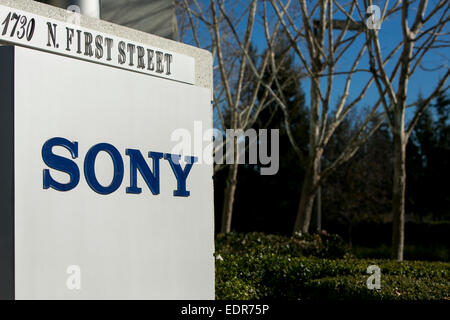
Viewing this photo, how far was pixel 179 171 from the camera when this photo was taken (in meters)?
4.03

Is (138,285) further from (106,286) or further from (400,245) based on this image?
(400,245)

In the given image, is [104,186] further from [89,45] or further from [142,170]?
[89,45]

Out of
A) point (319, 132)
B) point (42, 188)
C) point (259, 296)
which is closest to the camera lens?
point (42, 188)

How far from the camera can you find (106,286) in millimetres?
3551

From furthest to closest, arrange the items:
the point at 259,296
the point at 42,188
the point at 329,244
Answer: the point at 329,244 < the point at 259,296 < the point at 42,188

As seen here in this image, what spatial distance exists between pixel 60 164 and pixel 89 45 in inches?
32.3

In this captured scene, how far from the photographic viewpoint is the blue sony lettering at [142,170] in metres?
3.73

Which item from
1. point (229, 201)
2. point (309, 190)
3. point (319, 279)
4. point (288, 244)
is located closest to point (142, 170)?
point (319, 279)

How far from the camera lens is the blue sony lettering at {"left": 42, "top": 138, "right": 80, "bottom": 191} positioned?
329cm

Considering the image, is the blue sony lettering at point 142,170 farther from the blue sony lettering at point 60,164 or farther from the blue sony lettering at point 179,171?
the blue sony lettering at point 60,164

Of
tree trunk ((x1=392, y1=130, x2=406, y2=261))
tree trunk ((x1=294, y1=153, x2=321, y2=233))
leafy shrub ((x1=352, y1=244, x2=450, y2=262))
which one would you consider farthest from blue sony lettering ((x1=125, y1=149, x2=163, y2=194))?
leafy shrub ((x1=352, y1=244, x2=450, y2=262))

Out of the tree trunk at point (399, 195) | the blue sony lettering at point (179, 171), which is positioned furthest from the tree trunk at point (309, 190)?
the blue sony lettering at point (179, 171)
